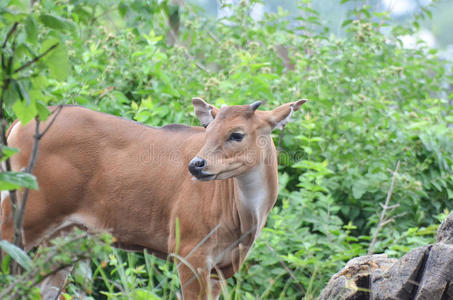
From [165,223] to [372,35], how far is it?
333 centimetres

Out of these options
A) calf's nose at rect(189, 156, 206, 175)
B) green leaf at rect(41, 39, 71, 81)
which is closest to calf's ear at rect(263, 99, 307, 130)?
calf's nose at rect(189, 156, 206, 175)

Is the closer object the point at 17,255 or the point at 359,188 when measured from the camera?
the point at 17,255

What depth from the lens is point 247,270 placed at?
5.76 metres

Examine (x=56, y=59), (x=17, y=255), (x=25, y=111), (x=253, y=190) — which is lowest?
(x=253, y=190)

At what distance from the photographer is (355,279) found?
11.5ft

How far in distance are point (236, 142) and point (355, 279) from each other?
3.87ft

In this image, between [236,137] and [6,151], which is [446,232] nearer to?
[236,137]

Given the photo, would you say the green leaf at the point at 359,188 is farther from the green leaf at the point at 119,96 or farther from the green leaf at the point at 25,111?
the green leaf at the point at 25,111

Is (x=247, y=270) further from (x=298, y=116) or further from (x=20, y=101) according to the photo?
(x=20, y=101)

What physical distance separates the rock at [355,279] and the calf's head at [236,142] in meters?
0.96

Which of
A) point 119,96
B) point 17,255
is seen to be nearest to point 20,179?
point 17,255

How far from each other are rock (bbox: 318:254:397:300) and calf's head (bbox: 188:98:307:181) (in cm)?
96

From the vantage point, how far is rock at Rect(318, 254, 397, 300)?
343 cm

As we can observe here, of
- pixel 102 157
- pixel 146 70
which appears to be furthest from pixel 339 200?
pixel 102 157
